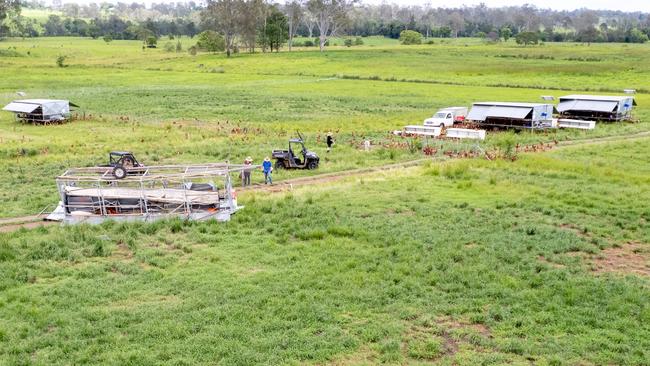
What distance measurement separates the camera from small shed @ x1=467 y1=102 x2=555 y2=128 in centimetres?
4584

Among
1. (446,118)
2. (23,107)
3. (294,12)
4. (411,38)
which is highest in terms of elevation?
(294,12)

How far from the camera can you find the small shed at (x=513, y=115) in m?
45.8

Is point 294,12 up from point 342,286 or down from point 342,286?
up

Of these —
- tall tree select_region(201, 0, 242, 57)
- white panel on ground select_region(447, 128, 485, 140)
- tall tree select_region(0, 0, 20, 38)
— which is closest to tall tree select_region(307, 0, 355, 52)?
tall tree select_region(201, 0, 242, 57)

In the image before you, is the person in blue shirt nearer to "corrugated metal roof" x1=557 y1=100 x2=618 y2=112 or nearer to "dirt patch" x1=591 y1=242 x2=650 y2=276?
"dirt patch" x1=591 y1=242 x2=650 y2=276

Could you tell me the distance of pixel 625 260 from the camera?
1886 centimetres

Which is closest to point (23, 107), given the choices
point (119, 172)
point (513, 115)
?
point (119, 172)

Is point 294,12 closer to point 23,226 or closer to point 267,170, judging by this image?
point 267,170

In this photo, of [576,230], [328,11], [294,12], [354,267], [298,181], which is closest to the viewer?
[354,267]

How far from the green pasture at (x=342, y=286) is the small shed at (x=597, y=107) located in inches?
1073

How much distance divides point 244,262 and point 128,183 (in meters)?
9.45

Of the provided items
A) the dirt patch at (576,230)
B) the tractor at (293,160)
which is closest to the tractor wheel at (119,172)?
the tractor at (293,160)

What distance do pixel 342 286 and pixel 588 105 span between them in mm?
41855

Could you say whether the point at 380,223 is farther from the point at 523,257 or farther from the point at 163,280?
the point at 163,280
